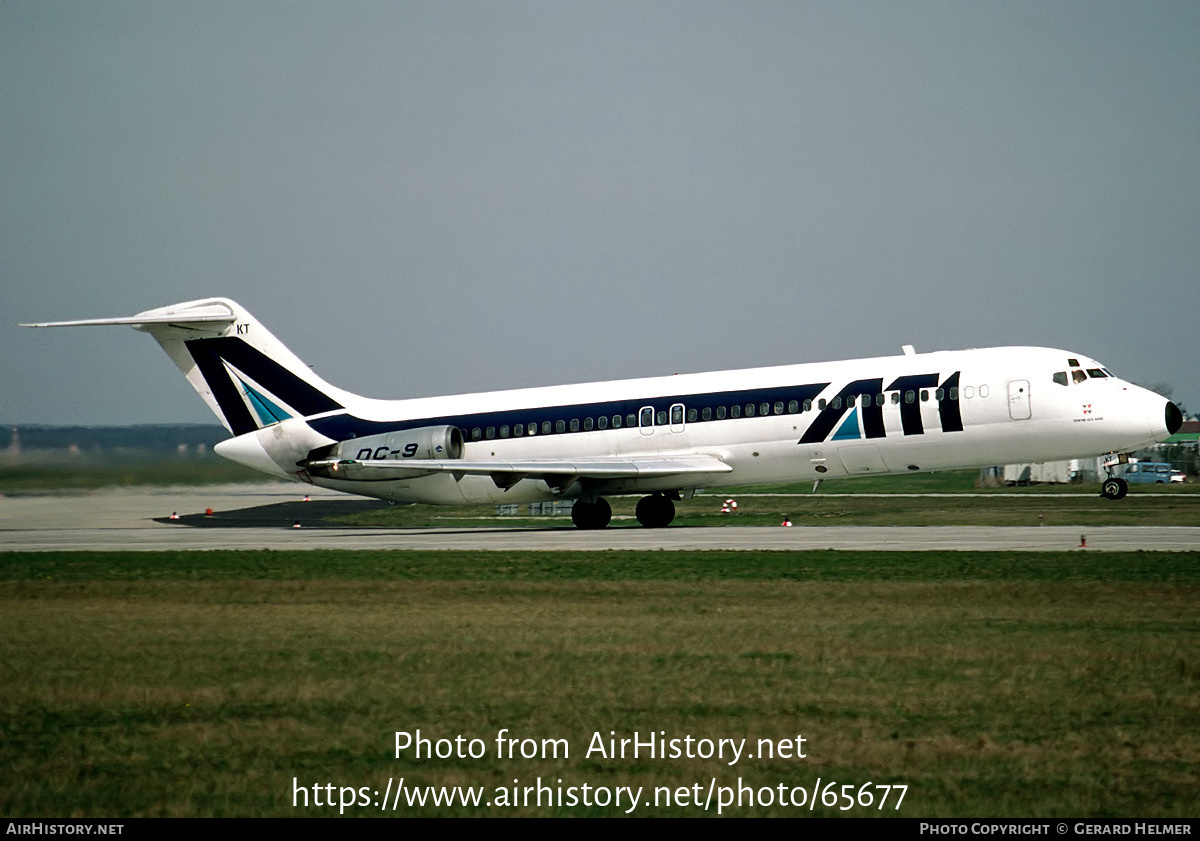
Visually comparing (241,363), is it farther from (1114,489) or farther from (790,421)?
(1114,489)

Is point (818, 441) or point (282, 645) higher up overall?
point (818, 441)

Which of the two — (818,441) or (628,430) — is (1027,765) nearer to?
(818,441)

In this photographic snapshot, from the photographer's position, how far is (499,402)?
38.6 meters

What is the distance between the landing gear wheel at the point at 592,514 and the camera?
124 ft

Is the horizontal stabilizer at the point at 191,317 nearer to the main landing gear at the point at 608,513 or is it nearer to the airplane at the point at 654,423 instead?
the airplane at the point at 654,423

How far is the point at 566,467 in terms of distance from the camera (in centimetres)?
3578

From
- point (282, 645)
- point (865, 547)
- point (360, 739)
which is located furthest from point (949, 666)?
point (865, 547)

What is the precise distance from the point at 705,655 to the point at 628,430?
22.7m

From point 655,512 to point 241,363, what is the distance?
42.6 ft

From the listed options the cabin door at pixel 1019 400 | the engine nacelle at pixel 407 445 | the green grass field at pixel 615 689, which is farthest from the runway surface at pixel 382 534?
the green grass field at pixel 615 689

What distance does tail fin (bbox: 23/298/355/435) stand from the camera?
1553 inches

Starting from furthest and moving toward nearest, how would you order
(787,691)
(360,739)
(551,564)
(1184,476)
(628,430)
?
(1184,476), (628,430), (551,564), (787,691), (360,739)

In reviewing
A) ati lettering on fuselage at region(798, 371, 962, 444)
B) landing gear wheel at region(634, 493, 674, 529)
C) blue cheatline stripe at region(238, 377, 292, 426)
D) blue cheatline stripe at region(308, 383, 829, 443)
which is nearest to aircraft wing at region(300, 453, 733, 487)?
blue cheatline stripe at region(308, 383, 829, 443)

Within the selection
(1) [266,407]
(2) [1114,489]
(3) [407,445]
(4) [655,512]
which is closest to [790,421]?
(4) [655,512]
